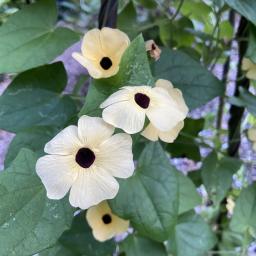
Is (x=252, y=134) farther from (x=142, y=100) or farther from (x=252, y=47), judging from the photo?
(x=142, y=100)

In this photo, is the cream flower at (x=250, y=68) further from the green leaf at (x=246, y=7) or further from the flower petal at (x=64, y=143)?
Answer: the flower petal at (x=64, y=143)

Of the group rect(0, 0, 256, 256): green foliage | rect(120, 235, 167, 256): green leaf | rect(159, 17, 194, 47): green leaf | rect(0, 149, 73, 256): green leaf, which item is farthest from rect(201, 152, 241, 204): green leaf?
rect(0, 149, 73, 256): green leaf

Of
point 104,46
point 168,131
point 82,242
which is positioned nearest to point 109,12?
point 104,46

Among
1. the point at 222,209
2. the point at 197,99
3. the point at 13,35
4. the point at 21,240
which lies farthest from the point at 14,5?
the point at 222,209

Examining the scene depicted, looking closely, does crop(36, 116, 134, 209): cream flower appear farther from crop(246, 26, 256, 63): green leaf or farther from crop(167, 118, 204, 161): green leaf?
crop(167, 118, 204, 161): green leaf

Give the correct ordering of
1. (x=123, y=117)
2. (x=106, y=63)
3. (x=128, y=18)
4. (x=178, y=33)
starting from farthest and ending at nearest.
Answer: (x=178, y=33), (x=128, y=18), (x=106, y=63), (x=123, y=117)
